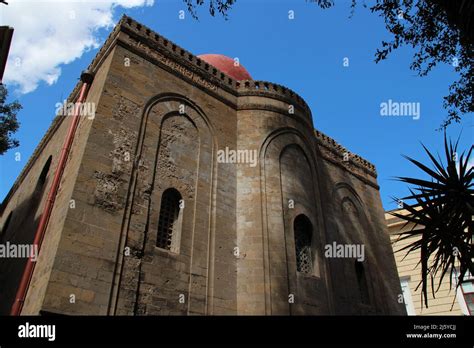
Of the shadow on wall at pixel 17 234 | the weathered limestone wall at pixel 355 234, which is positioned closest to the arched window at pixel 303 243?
the weathered limestone wall at pixel 355 234

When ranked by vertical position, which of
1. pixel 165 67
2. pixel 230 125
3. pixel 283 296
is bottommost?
pixel 283 296

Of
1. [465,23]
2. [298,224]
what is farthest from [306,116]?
[465,23]

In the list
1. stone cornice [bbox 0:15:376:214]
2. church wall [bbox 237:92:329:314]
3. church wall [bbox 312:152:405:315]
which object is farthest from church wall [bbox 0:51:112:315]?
church wall [bbox 312:152:405:315]

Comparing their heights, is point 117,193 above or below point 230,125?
below

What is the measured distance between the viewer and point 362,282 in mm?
14945

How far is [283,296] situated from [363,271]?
642 centimetres

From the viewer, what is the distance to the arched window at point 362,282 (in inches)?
573

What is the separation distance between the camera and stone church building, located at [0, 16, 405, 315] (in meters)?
8.02

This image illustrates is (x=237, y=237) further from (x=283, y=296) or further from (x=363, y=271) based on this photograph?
(x=363, y=271)

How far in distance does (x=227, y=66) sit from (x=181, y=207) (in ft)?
29.4

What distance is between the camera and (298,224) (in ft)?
41.0

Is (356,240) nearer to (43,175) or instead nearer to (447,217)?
(447,217)

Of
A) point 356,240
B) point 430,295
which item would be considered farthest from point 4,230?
point 430,295

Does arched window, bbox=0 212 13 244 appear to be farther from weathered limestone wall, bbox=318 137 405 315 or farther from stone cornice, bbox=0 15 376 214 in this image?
weathered limestone wall, bbox=318 137 405 315
